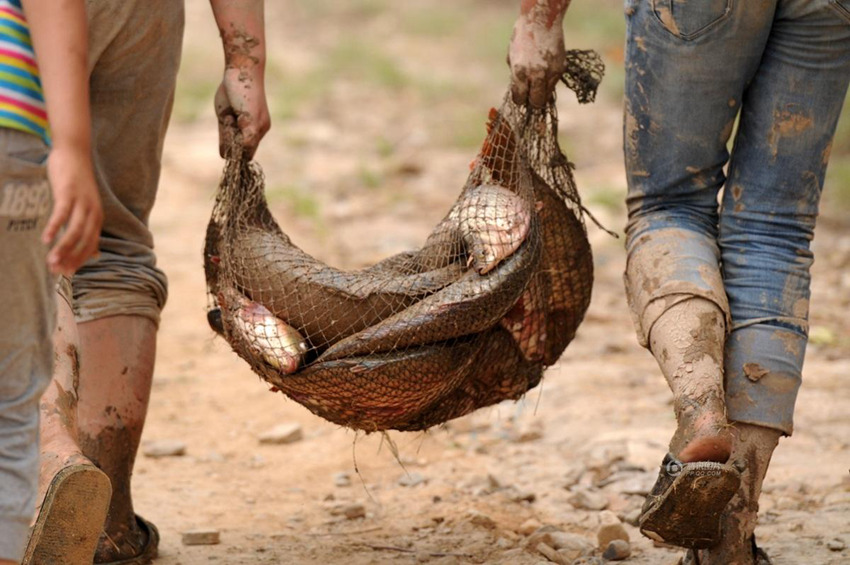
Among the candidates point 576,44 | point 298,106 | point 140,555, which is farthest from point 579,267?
→ point 576,44

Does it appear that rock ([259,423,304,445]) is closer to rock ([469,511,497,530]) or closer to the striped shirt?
rock ([469,511,497,530])

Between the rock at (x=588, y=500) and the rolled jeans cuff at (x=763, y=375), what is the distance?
92 cm

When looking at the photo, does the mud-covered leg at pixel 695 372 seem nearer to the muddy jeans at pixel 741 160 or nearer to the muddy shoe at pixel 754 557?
the muddy jeans at pixel 741 160

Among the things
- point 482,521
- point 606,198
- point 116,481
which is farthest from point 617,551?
point 606,198

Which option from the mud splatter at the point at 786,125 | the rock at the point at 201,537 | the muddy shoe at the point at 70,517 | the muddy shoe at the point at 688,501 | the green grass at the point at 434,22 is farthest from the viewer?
the green grass at the point at 434,22

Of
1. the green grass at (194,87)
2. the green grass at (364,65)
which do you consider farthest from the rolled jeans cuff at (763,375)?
the green grass at (364,65)

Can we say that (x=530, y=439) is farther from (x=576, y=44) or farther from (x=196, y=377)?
(x=576, y=44)

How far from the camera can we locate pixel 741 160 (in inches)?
102

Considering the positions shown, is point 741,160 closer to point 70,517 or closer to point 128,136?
point 128,136

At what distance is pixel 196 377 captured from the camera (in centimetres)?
477

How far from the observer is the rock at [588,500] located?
129 inches

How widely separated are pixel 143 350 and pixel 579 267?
1.11 meters

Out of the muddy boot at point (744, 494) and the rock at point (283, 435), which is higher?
the rock at point (283, 435)

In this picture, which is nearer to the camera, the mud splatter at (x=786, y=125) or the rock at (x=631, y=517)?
the mud splatter at (x=786, y=125)
